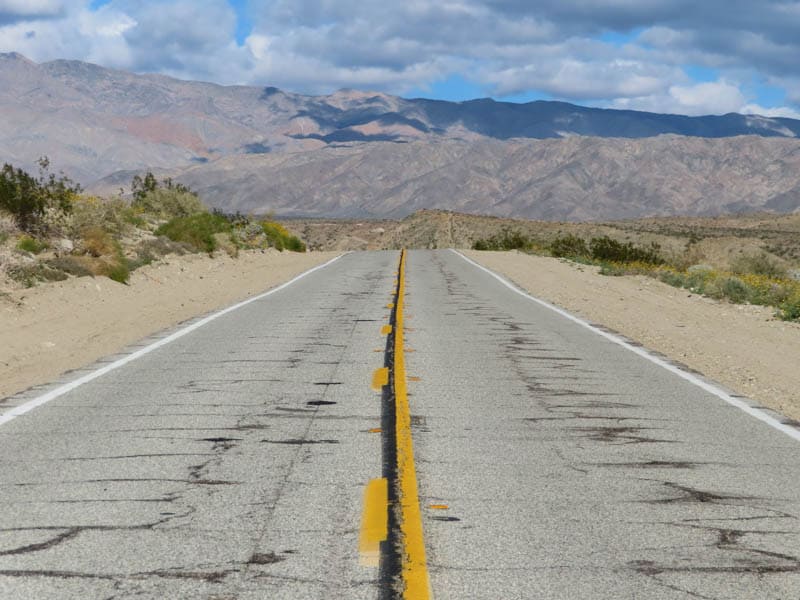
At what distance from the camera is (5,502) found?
571 centimetres

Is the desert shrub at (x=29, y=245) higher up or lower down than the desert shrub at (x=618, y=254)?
higher up

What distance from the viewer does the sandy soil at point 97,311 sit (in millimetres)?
12203

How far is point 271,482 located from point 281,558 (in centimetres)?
138

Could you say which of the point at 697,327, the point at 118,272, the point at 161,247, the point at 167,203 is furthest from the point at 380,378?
the point at 167,203

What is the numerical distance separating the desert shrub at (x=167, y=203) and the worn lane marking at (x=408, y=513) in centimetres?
3458

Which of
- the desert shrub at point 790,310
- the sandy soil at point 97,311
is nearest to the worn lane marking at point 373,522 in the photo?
the sandy soil at point 97,311

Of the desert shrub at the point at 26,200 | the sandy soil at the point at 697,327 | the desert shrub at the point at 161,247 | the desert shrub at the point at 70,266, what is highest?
the desert shrub at the point at 26,200

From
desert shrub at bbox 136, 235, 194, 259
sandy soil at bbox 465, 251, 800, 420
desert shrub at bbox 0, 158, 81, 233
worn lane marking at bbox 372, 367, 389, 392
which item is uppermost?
desert shrub at bbox 0, 158, 81, 233

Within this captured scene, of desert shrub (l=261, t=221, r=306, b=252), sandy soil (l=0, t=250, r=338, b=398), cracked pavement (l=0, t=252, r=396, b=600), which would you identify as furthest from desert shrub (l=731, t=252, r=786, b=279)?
cracked pavement (l=0, t=252, r=396, b=600)

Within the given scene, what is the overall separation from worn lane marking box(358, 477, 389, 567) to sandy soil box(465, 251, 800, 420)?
17.2 feet

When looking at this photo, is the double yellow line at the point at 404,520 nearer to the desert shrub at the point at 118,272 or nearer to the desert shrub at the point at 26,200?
the desert shrub at the point at 118,272

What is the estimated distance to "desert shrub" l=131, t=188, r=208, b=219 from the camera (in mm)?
42375

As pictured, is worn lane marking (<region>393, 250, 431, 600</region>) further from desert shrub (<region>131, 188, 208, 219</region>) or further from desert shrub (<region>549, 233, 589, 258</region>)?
desert shrub (<region>549, 233, 589, 258</region>)

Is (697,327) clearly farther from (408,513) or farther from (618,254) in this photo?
(618,254)
